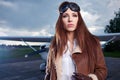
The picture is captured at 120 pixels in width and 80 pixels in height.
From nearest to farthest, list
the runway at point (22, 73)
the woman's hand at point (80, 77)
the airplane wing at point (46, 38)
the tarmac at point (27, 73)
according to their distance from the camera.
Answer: the woman's hand at point (80, 77), the tarmac at point (27, 73), the runway at point (22, 73), the airplane wing at point (46, 38)

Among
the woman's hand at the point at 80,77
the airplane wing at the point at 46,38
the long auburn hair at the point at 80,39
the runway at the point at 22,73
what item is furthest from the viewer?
the airplane wing at the point at 46,38

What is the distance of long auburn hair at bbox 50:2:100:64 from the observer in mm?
1772

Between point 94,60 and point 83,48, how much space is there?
134 mm

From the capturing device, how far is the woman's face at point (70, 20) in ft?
5.98

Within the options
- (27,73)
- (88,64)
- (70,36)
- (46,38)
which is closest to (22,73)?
(27,73)

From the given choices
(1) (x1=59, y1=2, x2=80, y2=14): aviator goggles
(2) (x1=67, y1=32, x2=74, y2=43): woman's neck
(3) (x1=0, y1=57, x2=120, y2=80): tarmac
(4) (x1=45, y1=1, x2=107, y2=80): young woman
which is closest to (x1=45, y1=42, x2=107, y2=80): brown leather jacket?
(4) (x1=45, y1=1, x2=107, y2=80): young woman

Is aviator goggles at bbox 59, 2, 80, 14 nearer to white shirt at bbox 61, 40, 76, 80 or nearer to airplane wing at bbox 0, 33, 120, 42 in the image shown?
white shirt at bbox 61, 40, 76, 80

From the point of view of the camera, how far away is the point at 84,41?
1.82 metres

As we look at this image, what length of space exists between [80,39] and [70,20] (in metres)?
0.17

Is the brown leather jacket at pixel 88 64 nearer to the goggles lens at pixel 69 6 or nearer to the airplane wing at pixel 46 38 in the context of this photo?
the goggles lens at pixel 69 6

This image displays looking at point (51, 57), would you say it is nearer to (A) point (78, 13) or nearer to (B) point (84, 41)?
(B) point (84, 41)

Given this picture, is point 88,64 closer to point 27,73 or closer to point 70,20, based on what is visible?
point 70,20

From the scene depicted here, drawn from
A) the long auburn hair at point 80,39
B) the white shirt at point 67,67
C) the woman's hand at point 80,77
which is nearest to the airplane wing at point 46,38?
the long auburn hair at point 80,39

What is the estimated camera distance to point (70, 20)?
182 centimetres
